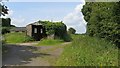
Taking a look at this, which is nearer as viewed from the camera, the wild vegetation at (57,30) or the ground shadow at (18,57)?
the ground shadow at (18,57)

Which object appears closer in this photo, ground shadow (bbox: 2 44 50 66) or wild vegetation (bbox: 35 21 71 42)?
ground shadow (bbox: 2 44 50 66)

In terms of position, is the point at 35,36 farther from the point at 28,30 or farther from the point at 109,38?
the point at 109,38

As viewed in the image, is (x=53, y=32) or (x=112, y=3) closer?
(x=112, y=3)

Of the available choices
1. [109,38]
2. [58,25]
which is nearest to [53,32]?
[58,25]

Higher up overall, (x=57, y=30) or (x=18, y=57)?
(x=57, y=30)

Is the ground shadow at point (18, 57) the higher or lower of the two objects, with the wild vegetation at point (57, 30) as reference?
lower

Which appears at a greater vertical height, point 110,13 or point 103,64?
point 110,13

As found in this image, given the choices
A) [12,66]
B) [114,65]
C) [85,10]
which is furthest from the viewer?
[85,10]

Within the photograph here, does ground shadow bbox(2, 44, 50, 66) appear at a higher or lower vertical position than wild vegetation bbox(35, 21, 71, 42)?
lower

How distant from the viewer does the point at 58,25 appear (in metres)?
47.4

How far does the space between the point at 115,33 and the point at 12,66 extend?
290 inches

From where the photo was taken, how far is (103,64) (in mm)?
15641

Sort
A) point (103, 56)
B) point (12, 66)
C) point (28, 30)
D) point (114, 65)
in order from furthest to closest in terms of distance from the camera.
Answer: point (28, 30) < point (12, 66) < point (103, 56) < point (114, 65)

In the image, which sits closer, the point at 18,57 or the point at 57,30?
the point at 18,57
